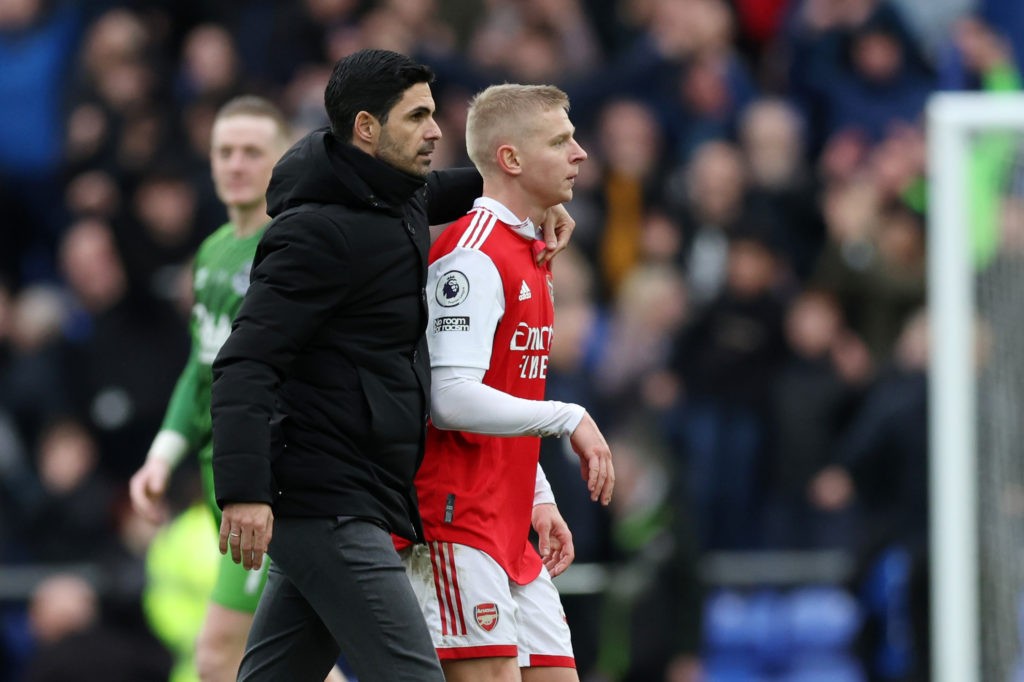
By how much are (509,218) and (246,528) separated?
135 centimetres

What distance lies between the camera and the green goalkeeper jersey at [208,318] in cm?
674

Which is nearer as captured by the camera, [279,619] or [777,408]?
[279,619]

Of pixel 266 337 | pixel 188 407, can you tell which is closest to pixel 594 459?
pixel 266 337

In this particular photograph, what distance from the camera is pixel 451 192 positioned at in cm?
578

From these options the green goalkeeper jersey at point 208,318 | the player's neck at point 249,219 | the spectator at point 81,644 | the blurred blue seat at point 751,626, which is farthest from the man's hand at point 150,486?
the blurred blue seat at point 751,626

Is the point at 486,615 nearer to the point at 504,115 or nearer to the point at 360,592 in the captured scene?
the point at 360,592

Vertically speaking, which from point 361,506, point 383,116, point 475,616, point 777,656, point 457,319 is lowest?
point 777,656

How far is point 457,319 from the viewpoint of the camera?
5355mm

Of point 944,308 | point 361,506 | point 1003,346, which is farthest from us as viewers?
point 1003,346

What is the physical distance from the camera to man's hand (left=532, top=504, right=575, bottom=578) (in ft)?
19.2

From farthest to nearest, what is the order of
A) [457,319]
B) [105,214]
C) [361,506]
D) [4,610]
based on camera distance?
1. [105,214]
2. [4,610]
3. [457,319]
4. [361,506]

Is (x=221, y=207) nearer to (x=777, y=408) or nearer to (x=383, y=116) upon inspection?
(x=777, y=408)

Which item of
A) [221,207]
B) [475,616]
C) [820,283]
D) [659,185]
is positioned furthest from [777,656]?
[475,616]

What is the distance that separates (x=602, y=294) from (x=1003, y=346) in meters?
3.90
